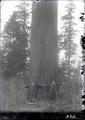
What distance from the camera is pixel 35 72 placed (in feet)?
6.13

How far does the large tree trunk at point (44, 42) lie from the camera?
1.85 m

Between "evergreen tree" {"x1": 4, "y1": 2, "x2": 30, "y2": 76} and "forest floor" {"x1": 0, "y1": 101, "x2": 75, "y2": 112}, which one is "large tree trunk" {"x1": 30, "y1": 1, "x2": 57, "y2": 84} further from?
"forest floor" {"x1": 0, "y1": 101, "x2": 75, "y2": 112}

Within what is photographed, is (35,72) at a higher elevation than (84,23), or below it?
below

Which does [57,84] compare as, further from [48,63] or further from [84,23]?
[84,23]

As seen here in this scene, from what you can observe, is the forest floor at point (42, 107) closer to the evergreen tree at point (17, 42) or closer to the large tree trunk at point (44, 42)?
the large tree trunk at point (44, 42)

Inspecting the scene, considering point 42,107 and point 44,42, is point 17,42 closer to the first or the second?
point 44,42

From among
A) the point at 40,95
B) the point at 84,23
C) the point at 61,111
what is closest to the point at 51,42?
the point at 84,23

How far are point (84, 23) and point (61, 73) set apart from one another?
0.49m

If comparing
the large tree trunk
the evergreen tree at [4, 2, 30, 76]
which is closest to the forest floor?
the large tree trunk

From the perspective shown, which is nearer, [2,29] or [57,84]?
[57,84]

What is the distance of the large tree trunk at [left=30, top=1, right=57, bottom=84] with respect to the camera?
1.85 metres

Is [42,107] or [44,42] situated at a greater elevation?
[44,42]

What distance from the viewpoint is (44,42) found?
189cm

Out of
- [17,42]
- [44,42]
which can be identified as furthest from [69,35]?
[17,42]
